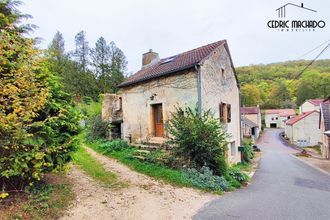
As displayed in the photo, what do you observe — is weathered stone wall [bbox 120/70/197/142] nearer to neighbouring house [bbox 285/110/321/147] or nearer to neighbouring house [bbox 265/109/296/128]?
neighbouring house [bbox 285/110/321/147]

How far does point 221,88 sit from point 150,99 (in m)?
4.15

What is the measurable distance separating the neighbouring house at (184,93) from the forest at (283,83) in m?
19.0

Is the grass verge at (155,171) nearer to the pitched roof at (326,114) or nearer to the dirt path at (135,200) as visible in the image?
the dirt path at (135,200)

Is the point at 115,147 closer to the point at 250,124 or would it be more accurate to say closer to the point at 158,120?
the point at 158,120

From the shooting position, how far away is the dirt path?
16.2 ft

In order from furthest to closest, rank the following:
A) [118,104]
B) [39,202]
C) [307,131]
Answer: [307,131]
[118,104]
[39,202]

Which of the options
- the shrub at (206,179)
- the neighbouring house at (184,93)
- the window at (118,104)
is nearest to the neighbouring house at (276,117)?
the neighbouring house at (184,93)

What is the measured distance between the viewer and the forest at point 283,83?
39.6m

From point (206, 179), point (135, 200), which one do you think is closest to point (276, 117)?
point (206, 179)

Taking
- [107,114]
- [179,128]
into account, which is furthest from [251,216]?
[107,114]

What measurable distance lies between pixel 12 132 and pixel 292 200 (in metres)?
7.81

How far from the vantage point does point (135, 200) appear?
19.0ft

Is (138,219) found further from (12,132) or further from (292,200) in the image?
(292,200)

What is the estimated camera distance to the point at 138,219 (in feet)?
15.6
